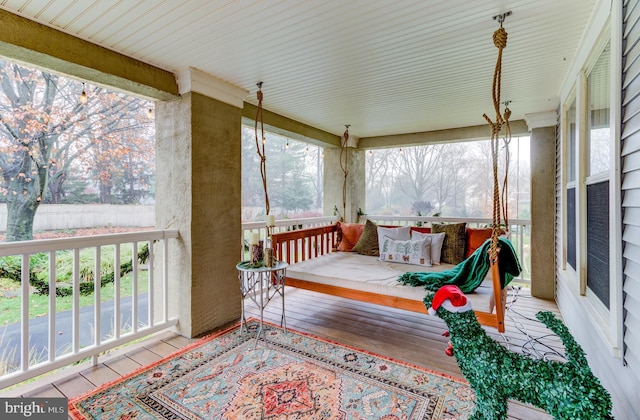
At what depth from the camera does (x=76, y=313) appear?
2.22 metres

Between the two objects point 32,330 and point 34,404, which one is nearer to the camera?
point 34,404

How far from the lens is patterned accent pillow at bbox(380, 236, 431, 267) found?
11.0 ft

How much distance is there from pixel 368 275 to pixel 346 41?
211cm

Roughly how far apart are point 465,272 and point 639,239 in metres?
1.41

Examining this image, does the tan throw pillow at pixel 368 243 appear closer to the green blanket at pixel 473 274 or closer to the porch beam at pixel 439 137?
the green blanket at pixel 473 274

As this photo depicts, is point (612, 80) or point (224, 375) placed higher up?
point (612, 80)

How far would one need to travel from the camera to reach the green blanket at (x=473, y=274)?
221 centimetres

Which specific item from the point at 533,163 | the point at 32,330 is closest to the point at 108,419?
the point at 32,330

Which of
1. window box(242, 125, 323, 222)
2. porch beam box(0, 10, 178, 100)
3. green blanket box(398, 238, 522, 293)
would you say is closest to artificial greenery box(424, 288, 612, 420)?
green blanket box(398, 238, 522, 293)

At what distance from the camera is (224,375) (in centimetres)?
209

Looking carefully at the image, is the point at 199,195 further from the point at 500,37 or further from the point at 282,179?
the point at 282,179

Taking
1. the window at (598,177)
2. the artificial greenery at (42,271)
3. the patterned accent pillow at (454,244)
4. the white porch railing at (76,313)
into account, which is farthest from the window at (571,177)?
the artificial greenery at (42,271)

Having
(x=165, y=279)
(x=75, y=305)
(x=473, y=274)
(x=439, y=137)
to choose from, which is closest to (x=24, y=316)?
(x=75, y=305)

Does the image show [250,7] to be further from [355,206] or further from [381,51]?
[355,206]
